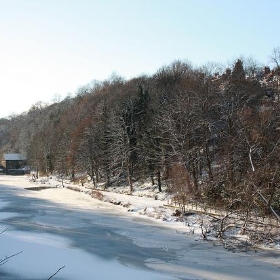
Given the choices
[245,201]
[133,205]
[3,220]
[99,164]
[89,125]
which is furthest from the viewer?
[89,125]

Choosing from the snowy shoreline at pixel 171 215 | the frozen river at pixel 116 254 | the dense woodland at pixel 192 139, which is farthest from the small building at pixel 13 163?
the frozen river at pixel 116 254

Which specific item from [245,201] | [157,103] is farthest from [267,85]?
[245,201]

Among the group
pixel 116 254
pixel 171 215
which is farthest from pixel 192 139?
pixel 116 254

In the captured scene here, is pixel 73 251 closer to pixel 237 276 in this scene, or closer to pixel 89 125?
pixel 237 276

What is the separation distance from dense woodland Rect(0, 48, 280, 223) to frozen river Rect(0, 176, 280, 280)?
3.76m

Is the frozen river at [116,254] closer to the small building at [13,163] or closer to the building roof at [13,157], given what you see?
the small building at [13,163]

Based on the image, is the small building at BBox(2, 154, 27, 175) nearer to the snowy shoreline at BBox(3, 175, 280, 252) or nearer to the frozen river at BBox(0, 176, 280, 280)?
the snowy shoreline at BBox(3, 175, 280, 252)

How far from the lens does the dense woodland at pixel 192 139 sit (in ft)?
80.3

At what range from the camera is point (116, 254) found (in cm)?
1680

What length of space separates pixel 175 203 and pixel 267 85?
29.5 m

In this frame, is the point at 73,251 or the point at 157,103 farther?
the point at 157,103

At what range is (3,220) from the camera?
25250 millimetres

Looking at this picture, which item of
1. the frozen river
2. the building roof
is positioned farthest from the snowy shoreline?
the building roof

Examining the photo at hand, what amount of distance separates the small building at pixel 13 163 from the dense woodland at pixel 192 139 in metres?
36.5
